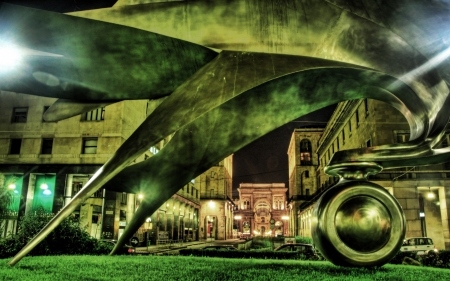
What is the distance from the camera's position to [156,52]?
5.83 metres

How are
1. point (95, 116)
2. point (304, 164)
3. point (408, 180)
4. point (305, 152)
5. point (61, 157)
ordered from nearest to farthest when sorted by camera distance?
point (408, 180) → point (61, 157) → point (95, 116) → point (304, 164) → point (305, 152)

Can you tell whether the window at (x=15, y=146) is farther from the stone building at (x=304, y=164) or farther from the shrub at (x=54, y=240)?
the stone building at (x=304, y=164)

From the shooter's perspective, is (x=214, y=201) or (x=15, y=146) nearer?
(x=15, y=146)

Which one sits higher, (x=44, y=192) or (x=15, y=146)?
(x=15, y=146)

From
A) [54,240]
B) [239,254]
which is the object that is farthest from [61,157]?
[239,254]

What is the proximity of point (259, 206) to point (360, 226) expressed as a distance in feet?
383

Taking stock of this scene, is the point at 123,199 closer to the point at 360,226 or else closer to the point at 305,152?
the point at 360,226

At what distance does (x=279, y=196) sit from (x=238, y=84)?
117m

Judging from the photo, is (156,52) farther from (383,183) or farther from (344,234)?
(383,183)

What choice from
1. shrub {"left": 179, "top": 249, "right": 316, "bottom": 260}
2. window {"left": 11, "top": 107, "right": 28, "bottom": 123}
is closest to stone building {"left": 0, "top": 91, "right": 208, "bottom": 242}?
window {"left": 11, "top": 107, "right": 28, "bottom": 123}

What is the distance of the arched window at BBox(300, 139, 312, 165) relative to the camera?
237 ft

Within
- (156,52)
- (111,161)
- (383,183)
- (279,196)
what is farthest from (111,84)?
(279,196)

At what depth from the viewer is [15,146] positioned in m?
33.5

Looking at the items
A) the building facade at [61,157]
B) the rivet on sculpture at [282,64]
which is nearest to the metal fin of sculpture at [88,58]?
the rivet on sculpture at [282,64]
